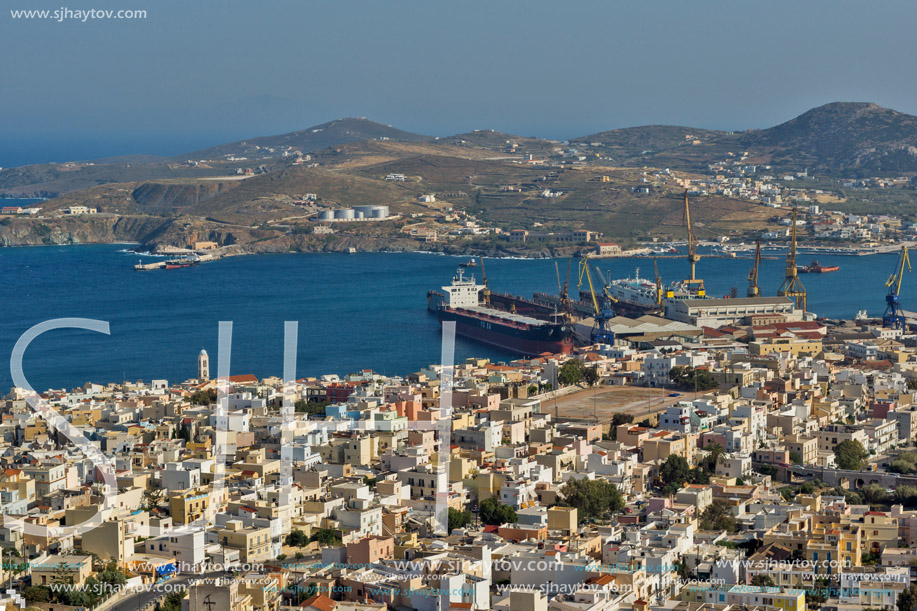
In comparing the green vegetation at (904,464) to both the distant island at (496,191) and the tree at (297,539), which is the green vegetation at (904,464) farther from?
the distant island at (496,191)

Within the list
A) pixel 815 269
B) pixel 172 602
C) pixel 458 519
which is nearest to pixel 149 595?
pixel 172 602

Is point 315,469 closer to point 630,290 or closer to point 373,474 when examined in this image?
point 373,474

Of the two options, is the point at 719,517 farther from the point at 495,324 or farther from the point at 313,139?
the point at 313,139

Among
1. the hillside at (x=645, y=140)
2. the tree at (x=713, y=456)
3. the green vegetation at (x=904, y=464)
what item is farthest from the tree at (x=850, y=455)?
the hillside at (x=645, y=140)

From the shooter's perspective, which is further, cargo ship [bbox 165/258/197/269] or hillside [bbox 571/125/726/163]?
hillside [bbox 571/125/726/163]

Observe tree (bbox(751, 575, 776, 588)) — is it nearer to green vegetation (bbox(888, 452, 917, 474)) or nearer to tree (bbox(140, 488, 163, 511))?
tree (bbox(140, 488, 163, 511))

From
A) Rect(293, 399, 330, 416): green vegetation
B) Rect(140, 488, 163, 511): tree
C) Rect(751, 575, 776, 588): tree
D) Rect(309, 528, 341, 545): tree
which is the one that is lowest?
Rect(309, 528, 341, 545): tree

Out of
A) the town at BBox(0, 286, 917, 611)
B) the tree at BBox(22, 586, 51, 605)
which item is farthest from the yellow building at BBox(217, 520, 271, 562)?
the tree at BBox(22, 586, 51, 605)
